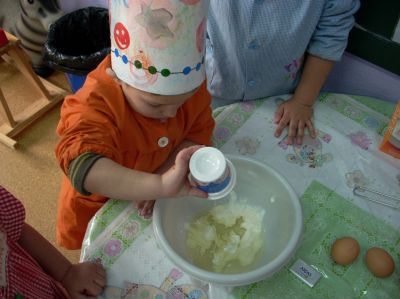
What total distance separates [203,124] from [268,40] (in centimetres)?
25

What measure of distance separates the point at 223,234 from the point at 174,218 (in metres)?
0.09

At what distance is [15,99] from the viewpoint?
1.80 metres

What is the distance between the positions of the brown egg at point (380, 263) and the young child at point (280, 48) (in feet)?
0.91

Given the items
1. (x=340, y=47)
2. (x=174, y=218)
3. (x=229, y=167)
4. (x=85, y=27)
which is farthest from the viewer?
(x=85, y=27)

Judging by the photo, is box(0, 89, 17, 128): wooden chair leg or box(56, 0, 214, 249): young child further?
box(0, 89, 17, 128): wooden chair leg

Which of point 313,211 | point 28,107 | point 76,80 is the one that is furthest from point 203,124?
point 28,107

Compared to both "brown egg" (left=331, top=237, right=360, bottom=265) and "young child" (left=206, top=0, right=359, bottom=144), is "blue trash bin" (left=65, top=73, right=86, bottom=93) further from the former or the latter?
"brown egg" (left=331, top=237, right=360, bottom=265)

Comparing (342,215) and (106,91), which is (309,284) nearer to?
(342,215)

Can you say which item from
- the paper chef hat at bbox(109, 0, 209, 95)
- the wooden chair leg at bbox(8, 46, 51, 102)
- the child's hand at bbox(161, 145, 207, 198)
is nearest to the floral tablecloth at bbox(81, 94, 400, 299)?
the child's hand at bbox(161, 145, 207, 198)

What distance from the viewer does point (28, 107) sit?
1736 mm

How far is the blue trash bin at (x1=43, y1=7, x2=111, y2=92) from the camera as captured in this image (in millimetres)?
1420

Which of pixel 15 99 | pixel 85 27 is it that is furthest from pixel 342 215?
pixel 15 99

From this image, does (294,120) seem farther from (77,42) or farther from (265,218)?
(77,42)

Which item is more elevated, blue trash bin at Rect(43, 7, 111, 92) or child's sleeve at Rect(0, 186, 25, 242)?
child's sleeve at Rect(0, 186, 25, 242)
